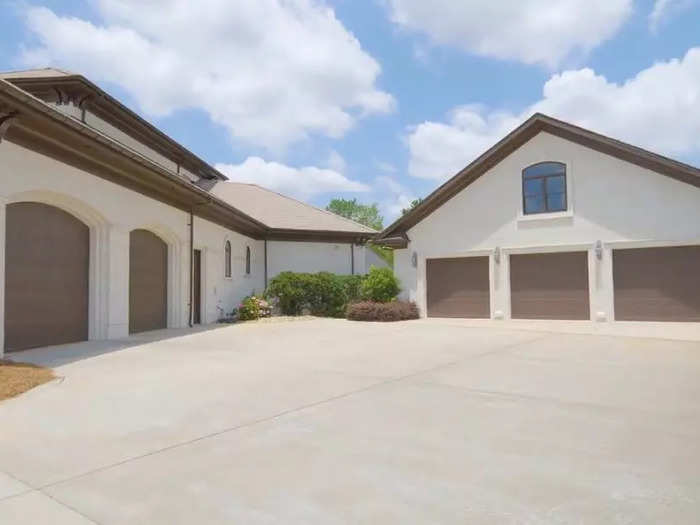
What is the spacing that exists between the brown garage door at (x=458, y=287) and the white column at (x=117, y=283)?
11.1 meters

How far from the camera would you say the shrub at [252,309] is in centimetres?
1989

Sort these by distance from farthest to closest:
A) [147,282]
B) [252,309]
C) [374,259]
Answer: [374,259] → [252,309] → [147,282]

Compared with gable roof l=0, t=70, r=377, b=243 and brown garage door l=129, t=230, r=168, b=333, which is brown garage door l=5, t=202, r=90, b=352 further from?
brown garage door l=129, t=230, r=168, b=333

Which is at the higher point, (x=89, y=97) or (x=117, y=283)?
(x=89, y=97)

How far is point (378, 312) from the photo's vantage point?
1892cm

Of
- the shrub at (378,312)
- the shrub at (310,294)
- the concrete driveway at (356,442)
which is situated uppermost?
the shrub at (310,294)

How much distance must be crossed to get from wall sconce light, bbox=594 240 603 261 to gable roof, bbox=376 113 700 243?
2723 mm

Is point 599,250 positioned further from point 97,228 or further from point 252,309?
point 97,228

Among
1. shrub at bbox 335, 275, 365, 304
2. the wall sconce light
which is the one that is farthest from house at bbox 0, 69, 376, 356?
the wall sconce light

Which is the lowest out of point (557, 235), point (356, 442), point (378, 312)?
point (356, 442)

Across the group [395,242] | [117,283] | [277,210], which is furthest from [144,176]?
[277,210]

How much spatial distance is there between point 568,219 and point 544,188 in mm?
1404

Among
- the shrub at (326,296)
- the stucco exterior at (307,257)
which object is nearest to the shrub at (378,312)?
the shrub at (326,296)

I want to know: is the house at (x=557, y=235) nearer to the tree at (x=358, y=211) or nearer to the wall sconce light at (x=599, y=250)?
the wall sconce light at (x=599, y=250)
